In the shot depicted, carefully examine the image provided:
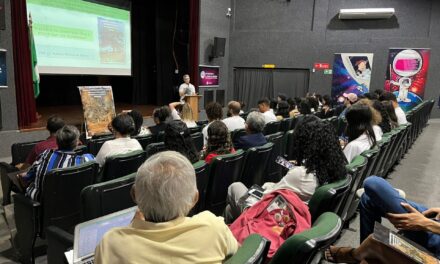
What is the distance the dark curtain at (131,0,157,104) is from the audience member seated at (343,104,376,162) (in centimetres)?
944

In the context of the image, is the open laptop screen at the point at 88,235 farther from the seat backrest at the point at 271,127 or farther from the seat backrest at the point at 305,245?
the seat backrest at the point at 271,127

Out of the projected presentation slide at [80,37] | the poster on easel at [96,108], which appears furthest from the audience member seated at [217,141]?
the projected presentation slide at [80,37]

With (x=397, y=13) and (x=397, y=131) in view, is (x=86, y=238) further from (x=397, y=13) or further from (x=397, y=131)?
(x=397, y=13)

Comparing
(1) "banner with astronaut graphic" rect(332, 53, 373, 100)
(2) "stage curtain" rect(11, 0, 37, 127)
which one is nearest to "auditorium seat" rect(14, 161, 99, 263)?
(2) "stage curtain" rect(11, 0, 37, 127)

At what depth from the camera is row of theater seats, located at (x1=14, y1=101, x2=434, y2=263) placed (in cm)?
119

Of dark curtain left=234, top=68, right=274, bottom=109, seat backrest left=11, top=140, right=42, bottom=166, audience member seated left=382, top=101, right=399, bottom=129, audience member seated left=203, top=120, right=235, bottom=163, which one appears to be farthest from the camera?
dark curtain left=234, top=68, right=274, bottom=109

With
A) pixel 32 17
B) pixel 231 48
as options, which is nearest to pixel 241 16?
pixel 231 48

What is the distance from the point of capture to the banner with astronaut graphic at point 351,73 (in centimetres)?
1080

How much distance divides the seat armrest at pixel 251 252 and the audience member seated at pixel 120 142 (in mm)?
2037

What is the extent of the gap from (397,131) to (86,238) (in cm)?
378

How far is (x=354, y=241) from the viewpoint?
2717 mm

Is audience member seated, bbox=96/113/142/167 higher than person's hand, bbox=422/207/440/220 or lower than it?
higher

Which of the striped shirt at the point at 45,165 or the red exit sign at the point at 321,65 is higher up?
the red exit sign at the point at 321,65

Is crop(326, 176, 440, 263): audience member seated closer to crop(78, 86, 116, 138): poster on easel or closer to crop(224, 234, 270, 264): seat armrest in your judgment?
crop(224, 234, 270, 264): seat armrest
